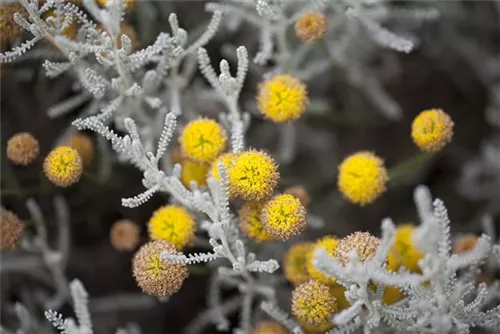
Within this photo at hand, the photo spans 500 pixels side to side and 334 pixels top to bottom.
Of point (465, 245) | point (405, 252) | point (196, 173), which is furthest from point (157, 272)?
point (465, 245)

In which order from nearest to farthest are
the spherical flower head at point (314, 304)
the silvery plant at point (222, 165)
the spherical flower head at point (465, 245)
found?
the silvery plant at point (222, 165), the spherical flower head at point (314, 304), the spherical flower head at point (465, 245)

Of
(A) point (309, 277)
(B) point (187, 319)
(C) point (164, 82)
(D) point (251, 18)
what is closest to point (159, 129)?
(C) point (164, 82)

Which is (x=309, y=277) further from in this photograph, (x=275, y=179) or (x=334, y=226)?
(x=334, y=226)

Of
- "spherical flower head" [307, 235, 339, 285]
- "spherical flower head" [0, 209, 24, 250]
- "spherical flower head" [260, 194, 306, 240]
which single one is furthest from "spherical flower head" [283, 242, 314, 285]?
"spherical flower head" [0, 209, 24, 250]

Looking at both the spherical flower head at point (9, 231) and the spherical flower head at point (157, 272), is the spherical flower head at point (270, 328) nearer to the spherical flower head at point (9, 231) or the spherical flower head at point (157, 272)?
the spherical flower head at point (157, 272)

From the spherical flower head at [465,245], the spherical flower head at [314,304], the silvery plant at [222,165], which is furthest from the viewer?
the spherical flower head at [465,245]

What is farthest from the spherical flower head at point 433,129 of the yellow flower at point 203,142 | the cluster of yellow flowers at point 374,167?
the yellow flower at point 203,142
